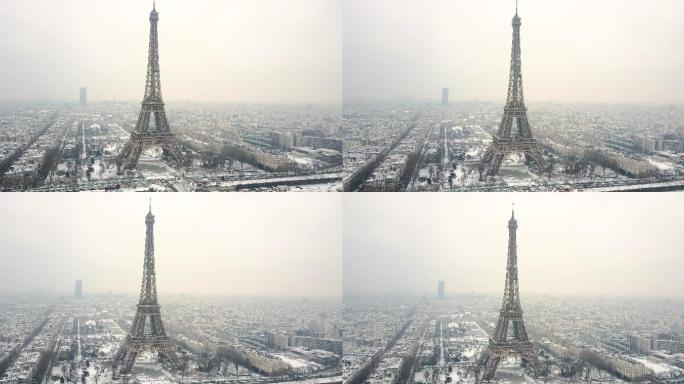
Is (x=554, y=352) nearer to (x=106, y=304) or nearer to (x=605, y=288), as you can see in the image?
(x=605, y=288)

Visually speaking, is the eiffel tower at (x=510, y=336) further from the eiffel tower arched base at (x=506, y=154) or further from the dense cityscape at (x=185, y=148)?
the dense cityscape at (x=185, y=148)

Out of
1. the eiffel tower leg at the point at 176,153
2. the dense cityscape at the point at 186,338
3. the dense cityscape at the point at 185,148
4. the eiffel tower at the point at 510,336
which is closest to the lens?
the dense cityscape at the point at 185,148

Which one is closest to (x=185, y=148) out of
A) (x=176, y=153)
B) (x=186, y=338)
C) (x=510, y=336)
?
(x=176, y=153)

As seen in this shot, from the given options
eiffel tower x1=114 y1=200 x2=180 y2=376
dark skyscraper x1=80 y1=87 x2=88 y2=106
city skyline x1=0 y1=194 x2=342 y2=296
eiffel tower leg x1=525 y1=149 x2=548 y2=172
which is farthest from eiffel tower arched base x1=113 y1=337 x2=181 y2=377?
eiffel tower leg x1=525 y1=149 x2=548 y2=172

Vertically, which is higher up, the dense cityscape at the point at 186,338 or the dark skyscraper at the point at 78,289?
the dark skyscraper at the point at 78,289

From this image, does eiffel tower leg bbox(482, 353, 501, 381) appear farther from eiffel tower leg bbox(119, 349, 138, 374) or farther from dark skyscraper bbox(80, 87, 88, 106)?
dark skyscraper bbox(80, 87, 88, 106)

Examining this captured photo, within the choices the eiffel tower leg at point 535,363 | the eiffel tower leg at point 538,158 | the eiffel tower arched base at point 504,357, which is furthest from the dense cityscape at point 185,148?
the eiffel tower leg at point 535,363

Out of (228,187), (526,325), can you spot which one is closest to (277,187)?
(228,187)
